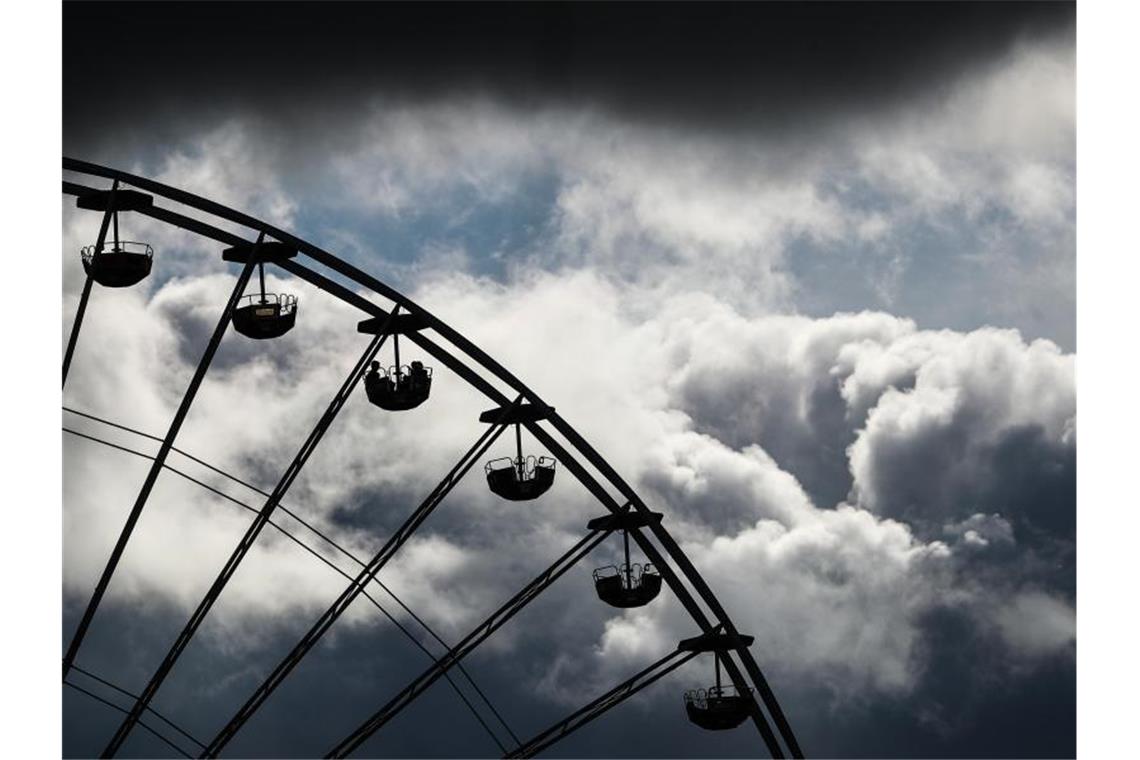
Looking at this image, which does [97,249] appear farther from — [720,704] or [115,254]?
[720,704]

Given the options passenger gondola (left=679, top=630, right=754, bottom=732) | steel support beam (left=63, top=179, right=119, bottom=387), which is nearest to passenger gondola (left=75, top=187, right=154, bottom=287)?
steel support beam (left=63, top=179, right=119, bottom=387)

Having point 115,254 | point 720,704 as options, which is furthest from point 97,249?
point 720,704

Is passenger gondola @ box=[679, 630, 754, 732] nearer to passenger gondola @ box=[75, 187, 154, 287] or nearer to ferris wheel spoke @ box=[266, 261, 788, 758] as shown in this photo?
ferris wheel spoke @ box=[266, 261, 788, 758]

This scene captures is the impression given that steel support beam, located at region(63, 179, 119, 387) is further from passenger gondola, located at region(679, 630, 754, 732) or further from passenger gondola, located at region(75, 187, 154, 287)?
passenger gondola, located at region(679, 630, 754, 732)

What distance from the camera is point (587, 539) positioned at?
27516mm

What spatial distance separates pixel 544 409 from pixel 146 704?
7348 mm

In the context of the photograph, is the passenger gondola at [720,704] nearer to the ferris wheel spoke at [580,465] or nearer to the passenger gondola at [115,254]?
the ferris wheel spoke at [580,465]

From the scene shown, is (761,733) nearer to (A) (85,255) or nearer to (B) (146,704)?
(B) (146,704)

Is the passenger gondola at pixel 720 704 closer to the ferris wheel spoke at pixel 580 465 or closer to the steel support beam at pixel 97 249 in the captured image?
the ferris wheel spoke at pixel 580 465

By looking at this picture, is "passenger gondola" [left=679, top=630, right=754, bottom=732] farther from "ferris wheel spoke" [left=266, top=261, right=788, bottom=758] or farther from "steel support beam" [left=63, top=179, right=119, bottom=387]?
"steel support beam" [left=63, top=179, right=119, bottom=387]

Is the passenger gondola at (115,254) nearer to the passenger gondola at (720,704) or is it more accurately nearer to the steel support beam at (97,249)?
the steel support beam at (97,249)

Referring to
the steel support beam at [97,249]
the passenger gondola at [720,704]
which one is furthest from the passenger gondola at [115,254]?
the passenger gondola at [720,704]
